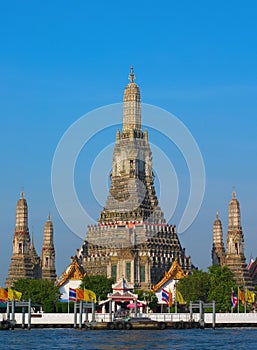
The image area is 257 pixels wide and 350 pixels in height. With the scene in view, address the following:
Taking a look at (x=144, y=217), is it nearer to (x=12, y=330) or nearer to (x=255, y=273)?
(x=255, y=273)

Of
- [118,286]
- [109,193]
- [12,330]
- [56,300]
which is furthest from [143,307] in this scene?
[109,193]

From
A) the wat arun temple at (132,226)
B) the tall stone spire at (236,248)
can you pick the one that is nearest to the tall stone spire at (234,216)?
the tall stone spire at (236,248)

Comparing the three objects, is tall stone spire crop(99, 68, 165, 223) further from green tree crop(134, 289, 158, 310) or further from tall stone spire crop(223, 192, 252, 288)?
green tree crop(134, 289, 158, 310)

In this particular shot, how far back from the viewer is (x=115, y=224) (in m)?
164

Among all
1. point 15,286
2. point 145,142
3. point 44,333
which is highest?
point 145,142

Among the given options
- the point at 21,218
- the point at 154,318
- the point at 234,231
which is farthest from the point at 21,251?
the point at 154,318

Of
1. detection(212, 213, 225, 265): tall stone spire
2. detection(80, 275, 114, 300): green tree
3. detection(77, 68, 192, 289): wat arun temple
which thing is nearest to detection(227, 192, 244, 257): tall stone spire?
detection(77, 68, 192, 289): wat arun temple

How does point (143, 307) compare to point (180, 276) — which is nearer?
point (143, 307)

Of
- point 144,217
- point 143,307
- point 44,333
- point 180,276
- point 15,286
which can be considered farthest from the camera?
point 144,217

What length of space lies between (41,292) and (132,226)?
27.7 metres

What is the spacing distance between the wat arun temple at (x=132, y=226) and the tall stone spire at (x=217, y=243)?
20.4ft

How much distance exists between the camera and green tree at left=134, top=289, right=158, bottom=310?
460 feet

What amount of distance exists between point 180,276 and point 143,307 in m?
22.8

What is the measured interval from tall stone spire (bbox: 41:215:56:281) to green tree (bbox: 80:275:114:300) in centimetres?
1840
